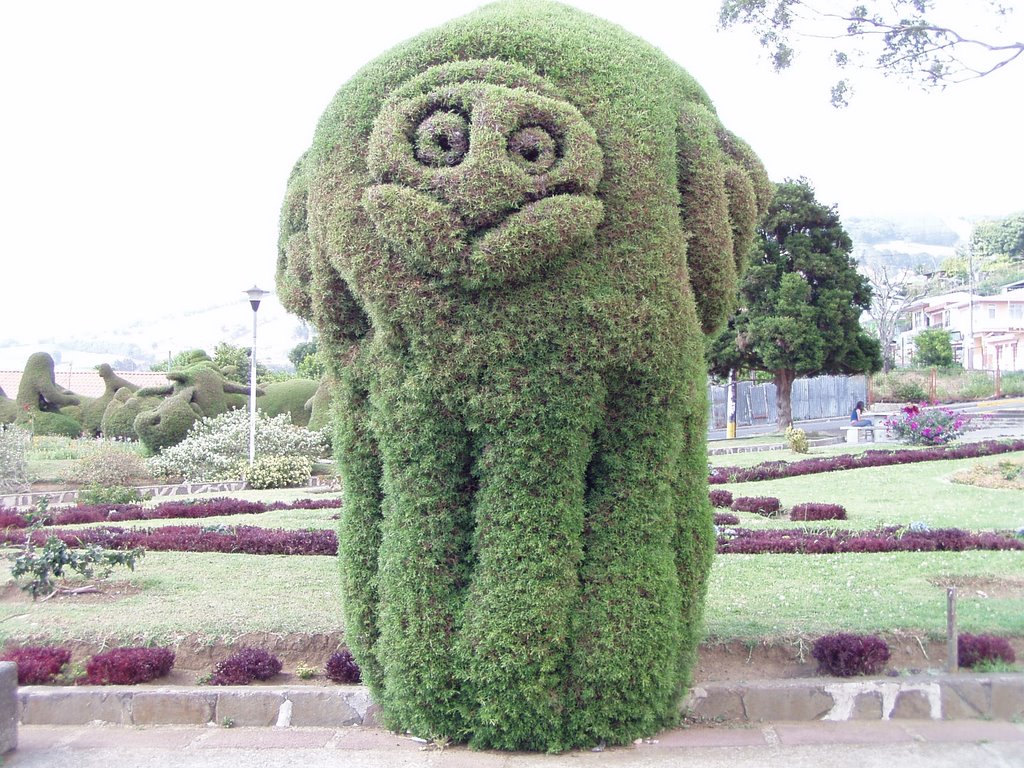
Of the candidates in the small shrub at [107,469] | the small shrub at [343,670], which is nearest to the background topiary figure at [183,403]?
the small shrub at [107,469]

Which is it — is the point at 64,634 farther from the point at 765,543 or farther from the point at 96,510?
the point at 96,510

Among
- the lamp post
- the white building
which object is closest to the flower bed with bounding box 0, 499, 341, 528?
the lamp post

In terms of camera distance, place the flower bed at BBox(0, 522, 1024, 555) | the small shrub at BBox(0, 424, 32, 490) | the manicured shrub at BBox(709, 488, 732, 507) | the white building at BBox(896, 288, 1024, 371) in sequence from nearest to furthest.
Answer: the flower bed at BBox(0, 522, 1024, 555)
the manicured shrub at BBox(709, 488, 732, 507)
the small shrub at BBox(0, 424, 32, 490)
the white building at BBox(896, 288, 1024, 371)

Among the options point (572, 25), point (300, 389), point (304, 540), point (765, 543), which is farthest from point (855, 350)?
point (572, 25)

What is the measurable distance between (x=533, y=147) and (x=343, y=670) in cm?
321

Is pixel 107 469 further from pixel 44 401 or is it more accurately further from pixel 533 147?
pixel 533 147

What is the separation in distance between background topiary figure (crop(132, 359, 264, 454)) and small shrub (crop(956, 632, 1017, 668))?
1783cm

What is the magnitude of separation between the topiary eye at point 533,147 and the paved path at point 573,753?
2.77m

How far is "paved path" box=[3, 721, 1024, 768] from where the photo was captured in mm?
4180

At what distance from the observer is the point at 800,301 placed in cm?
2553

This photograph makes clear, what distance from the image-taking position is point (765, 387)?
37.2 metres

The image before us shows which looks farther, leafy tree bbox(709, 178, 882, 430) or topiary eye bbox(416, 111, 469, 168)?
leafy tree bbox(709, 178, 882, 430)

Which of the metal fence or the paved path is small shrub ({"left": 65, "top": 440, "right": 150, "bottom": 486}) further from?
the metal fence

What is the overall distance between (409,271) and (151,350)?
197m
